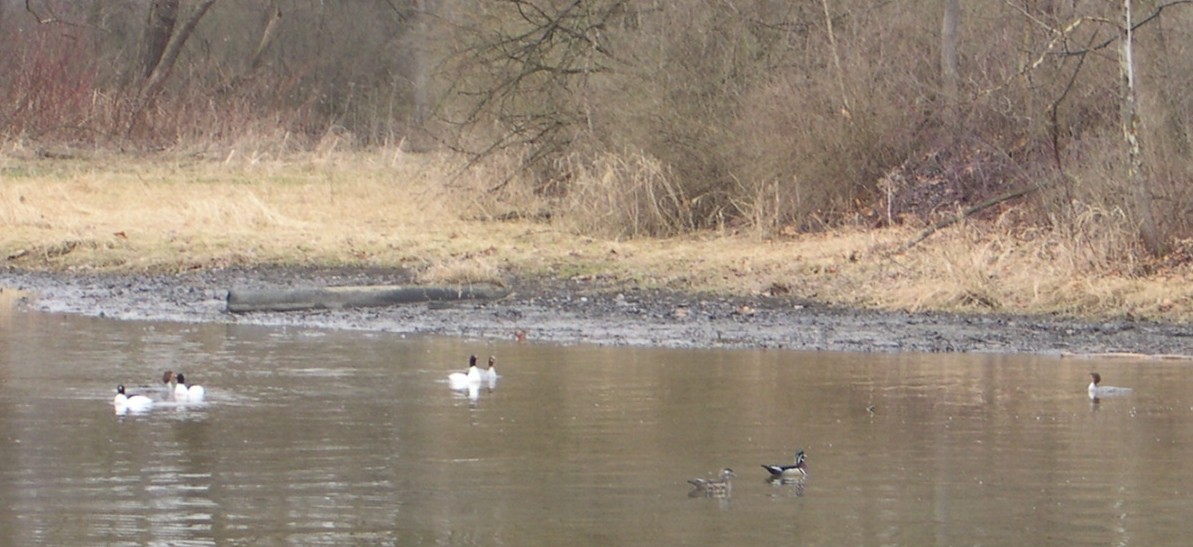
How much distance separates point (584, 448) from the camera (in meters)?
9.38

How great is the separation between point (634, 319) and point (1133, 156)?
478 cm

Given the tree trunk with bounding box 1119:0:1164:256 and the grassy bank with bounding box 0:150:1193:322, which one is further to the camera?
the tree trunk with bounding box 1119:0:1164:256

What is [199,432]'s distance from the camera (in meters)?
9.91

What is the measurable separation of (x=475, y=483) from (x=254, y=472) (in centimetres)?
105

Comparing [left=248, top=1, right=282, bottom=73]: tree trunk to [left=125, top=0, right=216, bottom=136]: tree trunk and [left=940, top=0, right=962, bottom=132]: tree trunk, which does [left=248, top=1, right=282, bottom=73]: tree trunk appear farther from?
[left=940, top=0, right=962, bottom=132]: tree trunk

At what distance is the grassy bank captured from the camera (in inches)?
633

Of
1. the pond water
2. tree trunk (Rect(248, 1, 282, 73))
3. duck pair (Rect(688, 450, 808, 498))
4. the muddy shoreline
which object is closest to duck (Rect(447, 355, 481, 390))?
the pond water

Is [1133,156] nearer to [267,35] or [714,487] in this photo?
[714,487]

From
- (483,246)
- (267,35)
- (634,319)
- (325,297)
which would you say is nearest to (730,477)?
(634,319)

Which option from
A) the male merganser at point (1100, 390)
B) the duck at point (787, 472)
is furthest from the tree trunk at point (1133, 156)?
the duck at point (787, 472)

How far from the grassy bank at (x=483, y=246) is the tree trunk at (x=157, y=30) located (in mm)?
12084

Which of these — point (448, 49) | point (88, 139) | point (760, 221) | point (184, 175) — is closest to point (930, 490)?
point (760, 221)

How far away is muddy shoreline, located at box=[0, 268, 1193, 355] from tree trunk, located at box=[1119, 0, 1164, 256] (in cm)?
174

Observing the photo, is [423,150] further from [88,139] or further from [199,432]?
[199,432]
